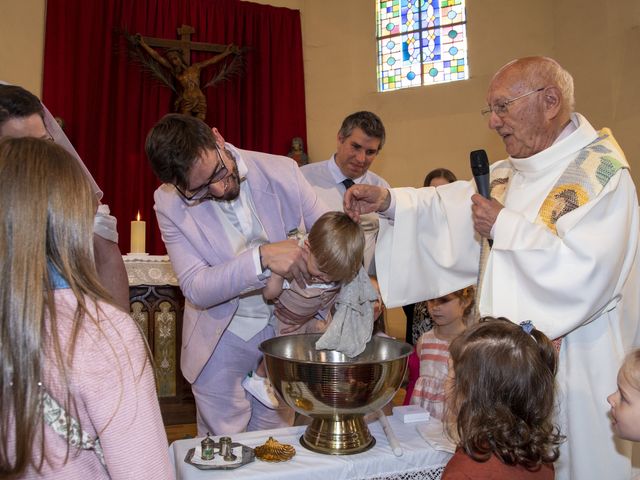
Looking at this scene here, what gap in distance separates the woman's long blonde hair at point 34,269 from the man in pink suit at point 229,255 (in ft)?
3.90

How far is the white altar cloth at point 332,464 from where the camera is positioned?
1679 millimetres

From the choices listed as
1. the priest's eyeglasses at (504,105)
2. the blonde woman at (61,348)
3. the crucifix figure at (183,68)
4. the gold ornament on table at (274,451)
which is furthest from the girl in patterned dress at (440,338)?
the crucifix figure at (183,68)

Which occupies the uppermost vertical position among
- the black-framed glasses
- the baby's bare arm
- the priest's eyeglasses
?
the priest's eyeglasses

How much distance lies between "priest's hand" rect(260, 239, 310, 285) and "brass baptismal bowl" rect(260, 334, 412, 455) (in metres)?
0.45

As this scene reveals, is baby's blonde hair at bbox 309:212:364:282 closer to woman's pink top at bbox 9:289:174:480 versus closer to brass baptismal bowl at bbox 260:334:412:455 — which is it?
brass baptismal bowl at bbox 260:334:412:455

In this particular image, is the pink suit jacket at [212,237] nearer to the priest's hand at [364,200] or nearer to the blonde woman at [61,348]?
the priest's hand at [364,200]

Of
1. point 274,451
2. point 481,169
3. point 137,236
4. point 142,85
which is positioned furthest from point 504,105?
point 142,85

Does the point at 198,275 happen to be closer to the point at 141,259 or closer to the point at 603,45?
the point at 141,259

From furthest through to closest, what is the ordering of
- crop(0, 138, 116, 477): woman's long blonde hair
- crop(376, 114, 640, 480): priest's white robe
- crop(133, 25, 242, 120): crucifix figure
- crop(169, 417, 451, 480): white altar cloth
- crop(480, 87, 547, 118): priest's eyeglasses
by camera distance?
crop(133, 25, 242, 120): crucifix figure
crop(480, 87, 547, 118): priest's eyeglasses
crop(376, 114, 640, 480): priest's white robe
crop(169, 417, 451, 480): white altar cloth
crop(0, 138, 116, 477): woman's long blonde hair

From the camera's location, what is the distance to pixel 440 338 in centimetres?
321

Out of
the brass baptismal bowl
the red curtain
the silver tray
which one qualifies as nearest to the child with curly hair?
the brass baptismal bowl

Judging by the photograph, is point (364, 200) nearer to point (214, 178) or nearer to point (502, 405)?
point (214, 178)

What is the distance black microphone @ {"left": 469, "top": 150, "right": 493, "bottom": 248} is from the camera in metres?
2.07

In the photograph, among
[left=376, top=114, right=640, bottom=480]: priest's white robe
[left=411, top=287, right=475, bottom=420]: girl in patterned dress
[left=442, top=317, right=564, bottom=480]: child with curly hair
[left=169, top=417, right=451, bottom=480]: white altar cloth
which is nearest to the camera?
[left=442, top=317, right=564, bottom=480]: child with curly hair
